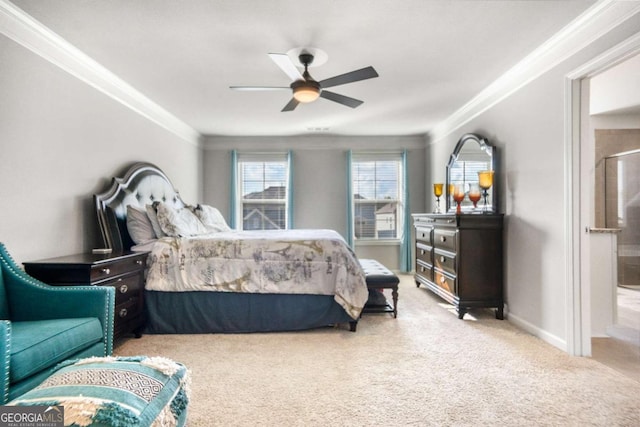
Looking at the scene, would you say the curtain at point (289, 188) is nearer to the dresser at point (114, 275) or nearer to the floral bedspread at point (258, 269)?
the floral bedspread at point (258, 269)

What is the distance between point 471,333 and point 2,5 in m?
4.13

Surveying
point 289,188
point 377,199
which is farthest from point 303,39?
point 377,199

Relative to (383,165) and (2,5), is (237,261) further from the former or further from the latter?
(383,165)

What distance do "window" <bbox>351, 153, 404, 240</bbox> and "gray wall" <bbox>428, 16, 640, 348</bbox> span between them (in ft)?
8.74

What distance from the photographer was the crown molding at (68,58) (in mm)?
2229

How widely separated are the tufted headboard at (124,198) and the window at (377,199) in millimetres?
3309

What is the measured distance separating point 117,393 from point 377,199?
5407 millimetres

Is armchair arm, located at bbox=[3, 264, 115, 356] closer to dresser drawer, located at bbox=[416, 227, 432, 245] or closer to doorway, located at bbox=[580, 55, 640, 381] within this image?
dresser drawer, located at bbox=[416, 227, 432, 245]

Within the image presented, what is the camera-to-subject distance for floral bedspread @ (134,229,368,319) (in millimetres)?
2996

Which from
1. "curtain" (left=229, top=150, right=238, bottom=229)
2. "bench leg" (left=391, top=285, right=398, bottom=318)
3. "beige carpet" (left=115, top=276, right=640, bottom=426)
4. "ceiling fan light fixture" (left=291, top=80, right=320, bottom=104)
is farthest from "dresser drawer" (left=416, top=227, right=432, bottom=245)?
"curtain" (left=229, top=150, right=238, bottom=229)

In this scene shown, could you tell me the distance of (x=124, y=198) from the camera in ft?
11.0
